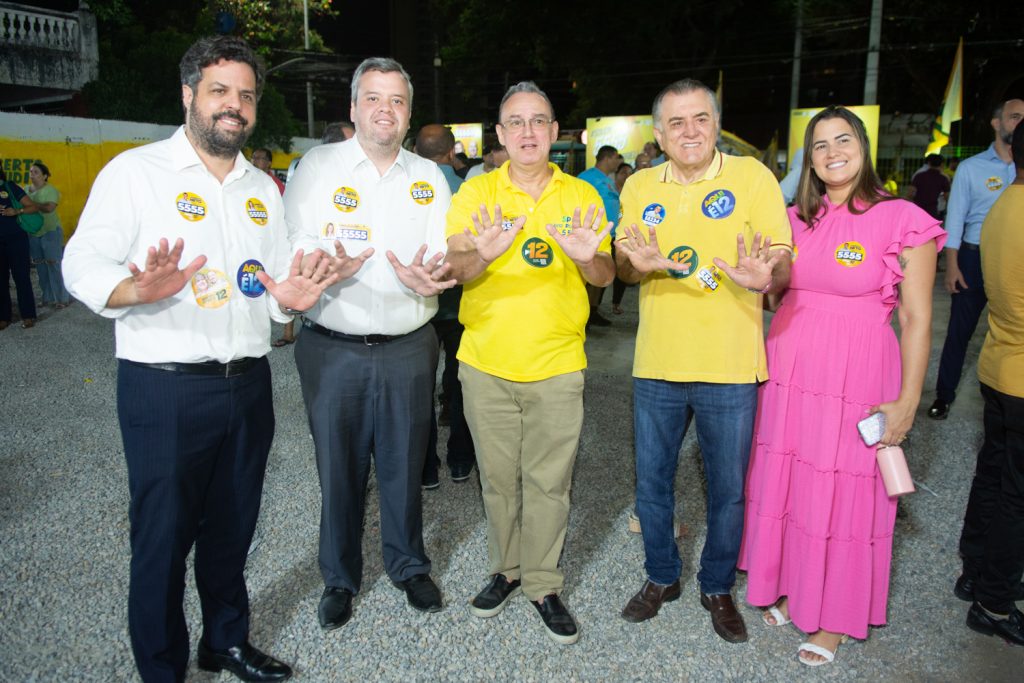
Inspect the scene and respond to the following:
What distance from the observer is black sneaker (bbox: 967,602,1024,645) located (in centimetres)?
299

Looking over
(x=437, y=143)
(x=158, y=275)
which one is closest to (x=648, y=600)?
(x=158, y=275)

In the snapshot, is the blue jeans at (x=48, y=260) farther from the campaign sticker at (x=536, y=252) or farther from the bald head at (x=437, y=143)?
the campaign sticker at (x=536, y=252)

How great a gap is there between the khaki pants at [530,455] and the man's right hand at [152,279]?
1.27 meters

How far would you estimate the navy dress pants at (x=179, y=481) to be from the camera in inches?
91.4

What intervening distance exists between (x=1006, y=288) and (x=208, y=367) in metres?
3.09

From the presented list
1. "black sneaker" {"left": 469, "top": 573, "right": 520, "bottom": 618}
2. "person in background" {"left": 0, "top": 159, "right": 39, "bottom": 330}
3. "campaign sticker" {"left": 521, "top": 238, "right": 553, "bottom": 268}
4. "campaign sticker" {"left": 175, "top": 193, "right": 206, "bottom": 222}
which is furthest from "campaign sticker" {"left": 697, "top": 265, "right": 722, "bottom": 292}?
"person in background" {"left": 0, "top": 159, "right": 39, "bottom": 330}

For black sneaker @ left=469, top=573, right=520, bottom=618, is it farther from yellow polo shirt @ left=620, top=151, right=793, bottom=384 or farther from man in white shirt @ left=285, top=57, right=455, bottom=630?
yellow polo shirt @ left=620, top=151, right=793, bottom=384

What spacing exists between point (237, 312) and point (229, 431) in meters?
0.42

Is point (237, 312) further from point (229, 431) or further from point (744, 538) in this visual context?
point (744, 538)

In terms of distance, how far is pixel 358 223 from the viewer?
2.92 meters

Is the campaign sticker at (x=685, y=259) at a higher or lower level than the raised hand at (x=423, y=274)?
higher

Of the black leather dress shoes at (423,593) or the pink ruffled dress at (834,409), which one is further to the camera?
the black leather dress shoes at (423,593)

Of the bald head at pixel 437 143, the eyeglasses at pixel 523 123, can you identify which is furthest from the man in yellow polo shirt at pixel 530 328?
the bald head at pixel 437 143

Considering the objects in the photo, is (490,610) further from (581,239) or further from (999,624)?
(999,624)
